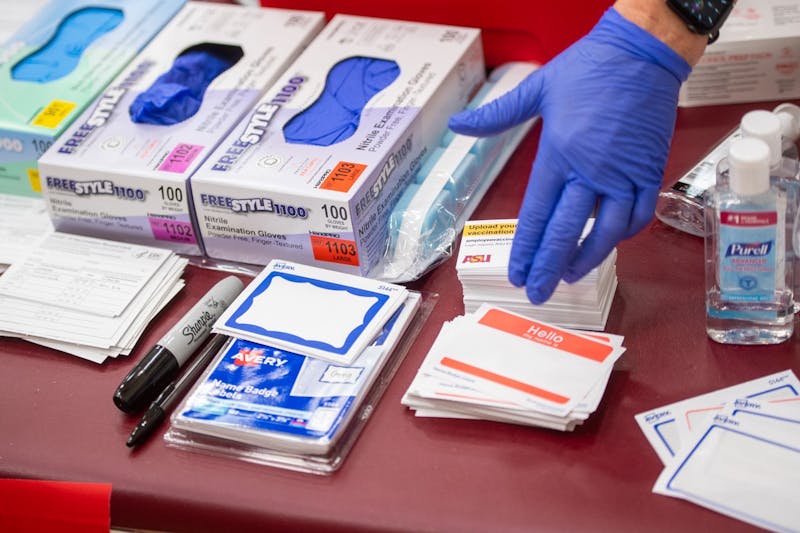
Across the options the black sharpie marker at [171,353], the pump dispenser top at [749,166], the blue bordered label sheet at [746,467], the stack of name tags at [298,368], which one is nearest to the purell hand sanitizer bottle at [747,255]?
the pump dispenser top at [749,166]

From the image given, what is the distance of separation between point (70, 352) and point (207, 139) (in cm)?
32

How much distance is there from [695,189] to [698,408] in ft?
1.07

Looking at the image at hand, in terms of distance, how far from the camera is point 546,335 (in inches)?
41.9

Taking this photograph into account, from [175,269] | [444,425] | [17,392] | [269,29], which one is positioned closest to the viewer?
[444,425]

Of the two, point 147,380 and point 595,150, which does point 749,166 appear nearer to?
point 595,150

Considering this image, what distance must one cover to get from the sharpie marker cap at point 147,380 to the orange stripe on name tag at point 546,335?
1.14 ft

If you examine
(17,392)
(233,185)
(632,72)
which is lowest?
(17,392)

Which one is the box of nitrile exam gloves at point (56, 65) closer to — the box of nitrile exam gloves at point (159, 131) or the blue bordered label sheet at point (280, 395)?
the box of nitrile exam gloves at point (159, 131)

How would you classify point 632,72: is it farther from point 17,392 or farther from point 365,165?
point 17,392

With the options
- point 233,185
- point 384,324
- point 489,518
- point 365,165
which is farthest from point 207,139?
point 489,518

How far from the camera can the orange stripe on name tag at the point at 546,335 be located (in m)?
1.04

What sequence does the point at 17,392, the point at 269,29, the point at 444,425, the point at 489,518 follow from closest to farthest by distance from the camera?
the point at 489,518 < the point at 444,425 < the point at 17,392 < the point at 269,29

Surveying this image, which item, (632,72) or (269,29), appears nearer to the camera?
(632,72)

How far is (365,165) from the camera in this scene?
1210 mm
